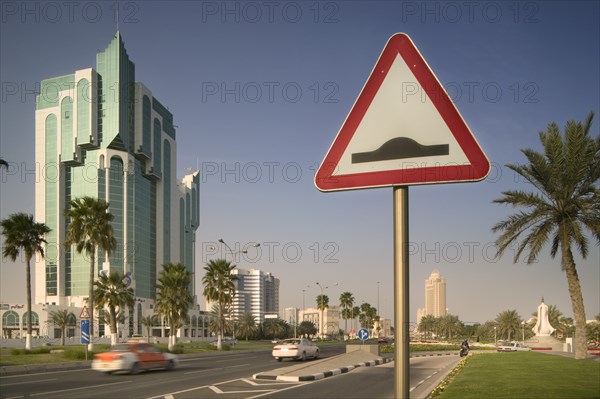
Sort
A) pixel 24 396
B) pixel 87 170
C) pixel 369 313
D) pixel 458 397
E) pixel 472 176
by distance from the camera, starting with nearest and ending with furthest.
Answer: pixel 472 176, pixel 458 397, pixel 24 396, pixel 87 170, pixel 369 313

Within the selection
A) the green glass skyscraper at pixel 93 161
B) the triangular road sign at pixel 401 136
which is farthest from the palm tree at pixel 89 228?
the green glass skyscraper at pixel 93 161

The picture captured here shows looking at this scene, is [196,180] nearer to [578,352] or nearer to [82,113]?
[82,113]

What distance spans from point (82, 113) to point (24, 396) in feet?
395

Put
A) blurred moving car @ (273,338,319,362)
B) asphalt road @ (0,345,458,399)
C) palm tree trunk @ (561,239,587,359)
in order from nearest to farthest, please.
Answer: asphalt road @ (0,345,458,399) < palm tree trunk @ (561,239,587,359) < blurred moving car @ (273,338,319,362)

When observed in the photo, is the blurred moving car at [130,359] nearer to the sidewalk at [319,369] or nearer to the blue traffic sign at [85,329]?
the sidewalk at [319,369]

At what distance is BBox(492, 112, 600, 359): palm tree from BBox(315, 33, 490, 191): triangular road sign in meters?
25.1

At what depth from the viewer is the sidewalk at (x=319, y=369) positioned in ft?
70.4

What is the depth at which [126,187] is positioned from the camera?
130125mm

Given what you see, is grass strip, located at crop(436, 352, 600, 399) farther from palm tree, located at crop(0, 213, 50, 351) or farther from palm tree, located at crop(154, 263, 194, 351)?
palm tree, located at crop(154, 263, 194, 351)

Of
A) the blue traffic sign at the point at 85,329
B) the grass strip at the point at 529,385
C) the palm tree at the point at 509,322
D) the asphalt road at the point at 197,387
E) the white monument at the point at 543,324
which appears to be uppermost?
the grass strip at the point at 529,385

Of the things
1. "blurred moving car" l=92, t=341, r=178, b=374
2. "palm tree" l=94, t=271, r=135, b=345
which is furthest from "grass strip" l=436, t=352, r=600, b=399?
"palm tree" l=94, t=271, r=135, b=345

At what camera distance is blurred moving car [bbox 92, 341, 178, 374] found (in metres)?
24.3

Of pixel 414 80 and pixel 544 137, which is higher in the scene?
pixel 544 137

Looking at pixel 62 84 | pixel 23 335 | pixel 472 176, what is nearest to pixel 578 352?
pixel 472 176
